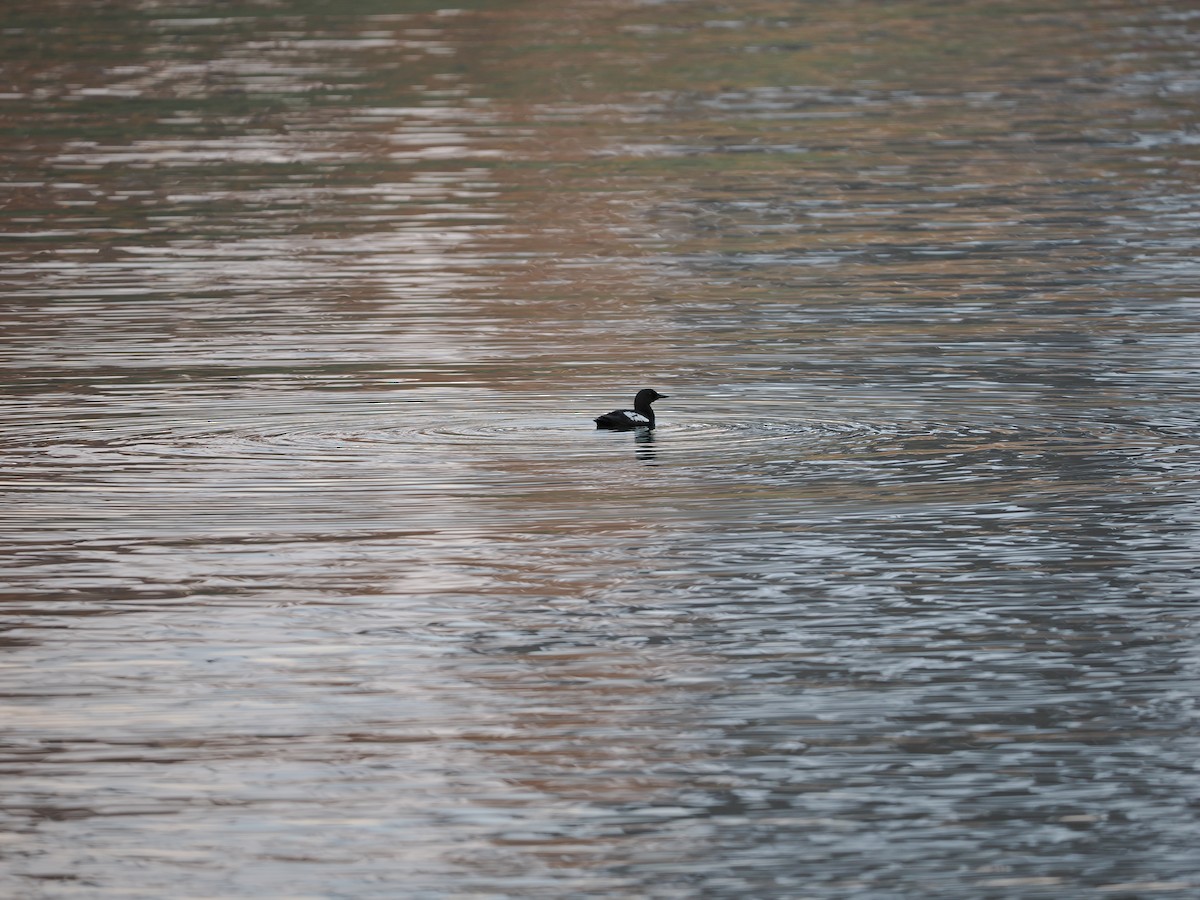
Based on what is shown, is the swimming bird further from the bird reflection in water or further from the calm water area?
the calm water area

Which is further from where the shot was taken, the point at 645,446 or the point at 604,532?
the point at 645,446

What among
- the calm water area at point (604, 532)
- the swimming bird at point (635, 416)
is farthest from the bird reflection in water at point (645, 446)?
the calm water area at point (604, 532)

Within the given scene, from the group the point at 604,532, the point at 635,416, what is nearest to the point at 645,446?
the point at 635,416

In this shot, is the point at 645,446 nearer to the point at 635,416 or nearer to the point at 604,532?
the point at 635,416

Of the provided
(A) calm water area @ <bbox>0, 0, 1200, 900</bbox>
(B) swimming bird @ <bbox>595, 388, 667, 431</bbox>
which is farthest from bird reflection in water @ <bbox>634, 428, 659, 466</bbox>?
(A) calm water area @ <bbox>0, 0, 1200, 900</bbox>

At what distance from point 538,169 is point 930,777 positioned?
27.1m

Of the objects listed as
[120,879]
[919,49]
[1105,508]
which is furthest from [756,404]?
[919,49]

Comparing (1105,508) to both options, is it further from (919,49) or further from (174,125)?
(919,49)

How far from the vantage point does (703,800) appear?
10734 millimetres

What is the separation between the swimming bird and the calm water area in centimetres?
22

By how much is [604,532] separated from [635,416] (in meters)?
2.65

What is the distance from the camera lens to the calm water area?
34.4ft

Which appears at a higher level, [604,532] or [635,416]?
[635,416]

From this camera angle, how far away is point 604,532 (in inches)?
611
